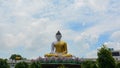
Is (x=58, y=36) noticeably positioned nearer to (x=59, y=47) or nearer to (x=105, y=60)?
(x=59, y=47)

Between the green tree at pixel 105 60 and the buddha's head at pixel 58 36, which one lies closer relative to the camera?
the green tree at pixel 105 60

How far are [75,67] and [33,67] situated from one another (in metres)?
18.1

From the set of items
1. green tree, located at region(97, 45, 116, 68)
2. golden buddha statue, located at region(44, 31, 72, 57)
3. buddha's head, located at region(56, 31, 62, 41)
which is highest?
buddha's head, located at region(56, 31, 62, 41)

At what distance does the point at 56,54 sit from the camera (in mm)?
78312

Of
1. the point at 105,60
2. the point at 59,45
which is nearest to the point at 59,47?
the point at 59,45

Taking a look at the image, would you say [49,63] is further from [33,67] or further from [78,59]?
[33,67]

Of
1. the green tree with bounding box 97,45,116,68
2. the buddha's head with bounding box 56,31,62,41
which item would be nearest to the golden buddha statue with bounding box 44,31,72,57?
the buddha's head with bounding box 56,31,62,41

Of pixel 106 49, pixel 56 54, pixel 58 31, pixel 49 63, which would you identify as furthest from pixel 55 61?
pixel 106 49

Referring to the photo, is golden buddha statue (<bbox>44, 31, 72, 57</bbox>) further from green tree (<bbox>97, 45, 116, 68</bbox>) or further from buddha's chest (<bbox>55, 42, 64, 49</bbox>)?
green tree (<bbox>97, 45, 116, 68</bbox>)

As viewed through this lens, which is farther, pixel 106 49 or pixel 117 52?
pixel 117 52

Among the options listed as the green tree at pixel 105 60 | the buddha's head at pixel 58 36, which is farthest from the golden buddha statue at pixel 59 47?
the green tree at pixel 105 60

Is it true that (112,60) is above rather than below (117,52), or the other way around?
below

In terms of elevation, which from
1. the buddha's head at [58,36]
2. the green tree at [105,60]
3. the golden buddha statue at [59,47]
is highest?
the buddha's head at [58,36]

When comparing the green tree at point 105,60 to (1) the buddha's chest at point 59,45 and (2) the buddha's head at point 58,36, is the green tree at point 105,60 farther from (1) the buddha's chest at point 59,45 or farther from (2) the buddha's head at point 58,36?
(2) the buddha's head at point 58,36
